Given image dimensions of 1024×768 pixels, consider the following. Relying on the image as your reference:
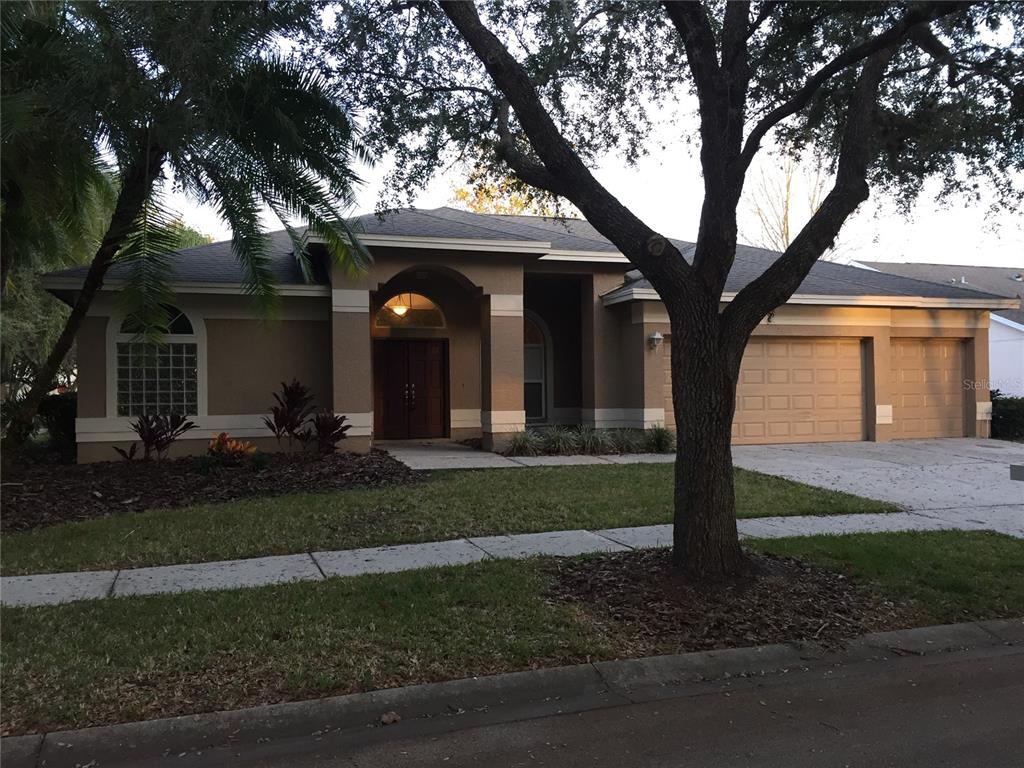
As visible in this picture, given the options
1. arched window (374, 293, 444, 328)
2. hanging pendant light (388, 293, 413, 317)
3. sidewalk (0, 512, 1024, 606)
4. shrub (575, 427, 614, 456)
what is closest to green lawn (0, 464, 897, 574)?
sidewalk (0, 512, 1024, 606)

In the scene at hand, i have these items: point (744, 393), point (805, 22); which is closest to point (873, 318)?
point (744, 393)

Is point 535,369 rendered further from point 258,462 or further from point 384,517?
point 384,517

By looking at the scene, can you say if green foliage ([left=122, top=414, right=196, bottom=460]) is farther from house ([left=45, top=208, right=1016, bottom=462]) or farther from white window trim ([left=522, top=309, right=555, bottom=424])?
white window trim ([left=522, top=309, right=555, bottom=424])

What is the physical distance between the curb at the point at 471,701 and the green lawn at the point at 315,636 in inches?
5.4

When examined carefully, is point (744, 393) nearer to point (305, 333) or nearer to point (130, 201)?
point (305, 333)

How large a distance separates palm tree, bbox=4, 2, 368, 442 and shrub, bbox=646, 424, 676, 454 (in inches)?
264

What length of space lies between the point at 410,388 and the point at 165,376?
5180mm

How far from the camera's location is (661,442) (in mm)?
15820

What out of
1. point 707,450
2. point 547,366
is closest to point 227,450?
point 547,366

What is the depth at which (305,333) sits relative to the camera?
15.5 meters

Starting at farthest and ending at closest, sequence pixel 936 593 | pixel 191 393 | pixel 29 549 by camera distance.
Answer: pixel 191 393 → pixel 29 549 → pixel 936 593

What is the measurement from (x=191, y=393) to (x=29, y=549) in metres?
7.17

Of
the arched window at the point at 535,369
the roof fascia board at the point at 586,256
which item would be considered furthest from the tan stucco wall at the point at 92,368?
the arched window at the point at 535,369

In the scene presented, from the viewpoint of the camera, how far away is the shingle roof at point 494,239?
1491 cm
